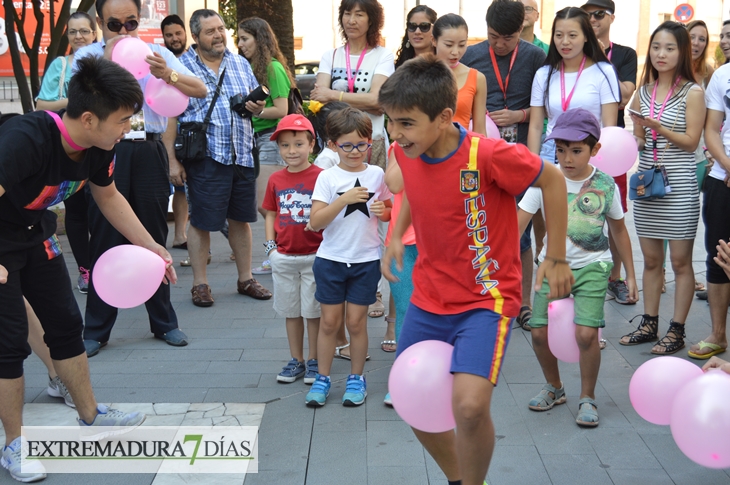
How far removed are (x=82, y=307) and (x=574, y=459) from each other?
447 centimetres

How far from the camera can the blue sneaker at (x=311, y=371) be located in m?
4.82

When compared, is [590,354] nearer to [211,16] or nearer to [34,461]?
[34,461]

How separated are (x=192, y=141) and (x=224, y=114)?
371 millimetres

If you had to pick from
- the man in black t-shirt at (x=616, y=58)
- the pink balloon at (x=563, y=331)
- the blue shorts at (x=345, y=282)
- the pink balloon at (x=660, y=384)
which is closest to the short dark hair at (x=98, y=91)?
the blue shorts at (x=345, y=282)

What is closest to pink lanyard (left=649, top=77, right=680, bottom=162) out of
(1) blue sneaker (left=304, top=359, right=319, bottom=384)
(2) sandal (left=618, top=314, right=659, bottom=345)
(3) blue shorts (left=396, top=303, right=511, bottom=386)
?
(2) sandal (left=618, top=314, right=659, bottom=345)

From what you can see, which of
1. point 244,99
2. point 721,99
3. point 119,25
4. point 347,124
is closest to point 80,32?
point 119,25

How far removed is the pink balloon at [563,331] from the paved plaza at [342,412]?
0.37 m

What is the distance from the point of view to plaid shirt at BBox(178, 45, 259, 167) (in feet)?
21.2

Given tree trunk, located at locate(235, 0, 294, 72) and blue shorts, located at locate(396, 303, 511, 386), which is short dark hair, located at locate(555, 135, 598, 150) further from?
tree trunk, located at locate(235, 0, 294, 72)

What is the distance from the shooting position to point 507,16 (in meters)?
5.75

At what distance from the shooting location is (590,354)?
4.22 m

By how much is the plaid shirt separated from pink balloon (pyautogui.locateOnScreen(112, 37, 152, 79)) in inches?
45.4

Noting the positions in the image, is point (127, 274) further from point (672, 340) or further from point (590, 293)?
point (672, 340)

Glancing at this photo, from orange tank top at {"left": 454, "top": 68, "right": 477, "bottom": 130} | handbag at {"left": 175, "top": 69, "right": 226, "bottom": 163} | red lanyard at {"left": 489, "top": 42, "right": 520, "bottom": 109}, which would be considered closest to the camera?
orange tank top at {"left": 454, "top": 68, "right": 477, "bottom": 130}
